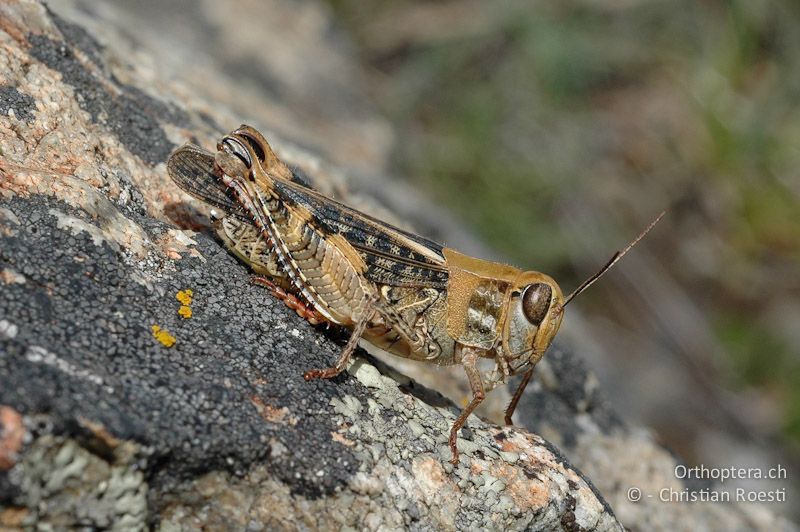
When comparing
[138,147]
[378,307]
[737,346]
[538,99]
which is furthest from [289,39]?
[737,346]

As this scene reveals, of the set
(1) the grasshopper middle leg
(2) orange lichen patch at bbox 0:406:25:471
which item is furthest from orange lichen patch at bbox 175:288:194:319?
(2) orange lichen patch at bbox 0:406:25:471

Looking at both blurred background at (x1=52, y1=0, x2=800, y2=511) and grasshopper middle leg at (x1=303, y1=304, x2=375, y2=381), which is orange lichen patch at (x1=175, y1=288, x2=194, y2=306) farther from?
blurred background at (x1=52, y1=0, x2=800, y2=511)

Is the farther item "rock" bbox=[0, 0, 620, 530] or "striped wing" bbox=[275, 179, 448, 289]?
"striped wing" bbox=[275, 179, 448, 289]

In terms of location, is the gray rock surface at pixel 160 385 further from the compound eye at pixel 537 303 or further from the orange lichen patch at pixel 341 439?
the compound eye at pixel 537 303

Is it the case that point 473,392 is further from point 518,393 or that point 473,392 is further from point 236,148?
point 236,148

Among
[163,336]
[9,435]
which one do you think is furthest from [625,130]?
[9,435]

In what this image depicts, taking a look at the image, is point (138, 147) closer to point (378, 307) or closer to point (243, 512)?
point (378, 307)
